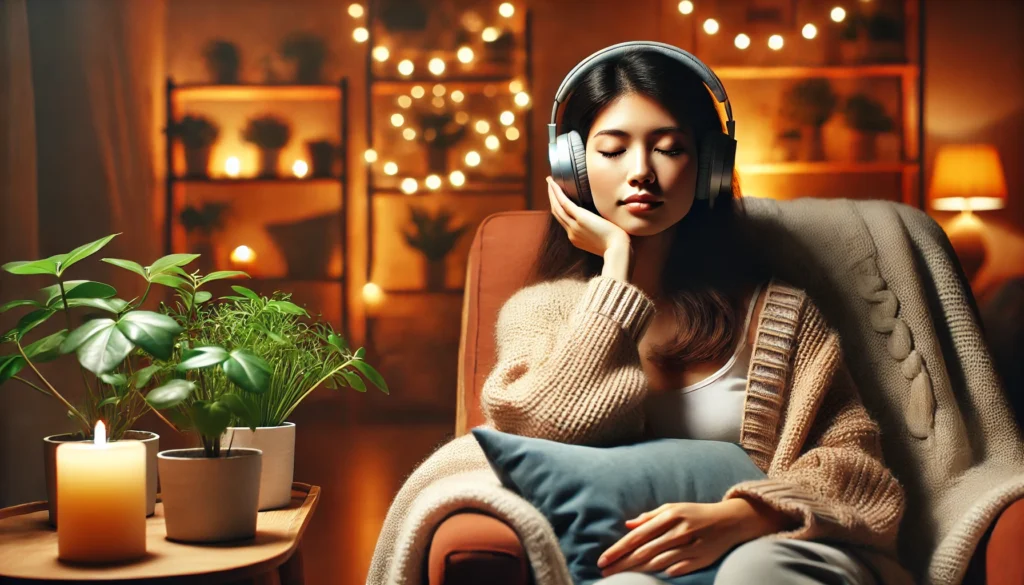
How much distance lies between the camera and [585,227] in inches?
52.3

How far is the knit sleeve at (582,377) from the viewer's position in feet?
3.80

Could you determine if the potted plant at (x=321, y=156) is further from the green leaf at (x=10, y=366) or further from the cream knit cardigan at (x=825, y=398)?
the green leaf at (x=10, y=366)

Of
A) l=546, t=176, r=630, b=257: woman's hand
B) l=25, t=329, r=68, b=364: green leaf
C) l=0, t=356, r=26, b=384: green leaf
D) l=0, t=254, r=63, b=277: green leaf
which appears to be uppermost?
l=546, t=176, r=630, b=257: woman's hand

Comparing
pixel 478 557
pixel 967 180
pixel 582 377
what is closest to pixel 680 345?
pixel 582 377

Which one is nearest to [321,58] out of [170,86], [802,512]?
[170,86]

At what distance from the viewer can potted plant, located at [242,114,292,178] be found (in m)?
2.48

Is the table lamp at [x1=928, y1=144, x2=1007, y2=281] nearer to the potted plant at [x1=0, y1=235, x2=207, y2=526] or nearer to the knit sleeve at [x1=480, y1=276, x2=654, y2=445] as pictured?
the knit sleeve at [x1=480, y1=276, x2=654, y2=445]

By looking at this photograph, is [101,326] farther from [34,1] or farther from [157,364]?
[34,1]

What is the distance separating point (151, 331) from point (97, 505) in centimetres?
20

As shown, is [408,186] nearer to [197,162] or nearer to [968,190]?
[197,162]

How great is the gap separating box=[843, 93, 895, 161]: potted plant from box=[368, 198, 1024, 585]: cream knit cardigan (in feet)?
3.99

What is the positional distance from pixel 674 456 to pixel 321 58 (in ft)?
5.81

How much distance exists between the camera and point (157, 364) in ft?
3.99

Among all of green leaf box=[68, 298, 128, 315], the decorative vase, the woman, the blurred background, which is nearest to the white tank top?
the woman
